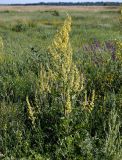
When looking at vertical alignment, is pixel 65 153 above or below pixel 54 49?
below

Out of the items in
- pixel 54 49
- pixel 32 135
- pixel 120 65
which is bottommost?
pixel 32 135

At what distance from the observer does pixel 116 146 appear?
488 centimetres

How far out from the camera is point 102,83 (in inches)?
254

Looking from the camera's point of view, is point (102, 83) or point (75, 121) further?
point (102, 83)

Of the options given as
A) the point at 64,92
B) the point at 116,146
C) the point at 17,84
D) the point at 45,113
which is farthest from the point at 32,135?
the point at 17,84

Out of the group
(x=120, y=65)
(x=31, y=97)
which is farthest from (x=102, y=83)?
(x=31, y=97)

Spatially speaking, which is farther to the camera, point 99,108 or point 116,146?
point 99,108

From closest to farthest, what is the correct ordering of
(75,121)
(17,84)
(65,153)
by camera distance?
(65,153) → (75,121) → (17,84)

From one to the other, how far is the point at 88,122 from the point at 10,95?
1.62 metres

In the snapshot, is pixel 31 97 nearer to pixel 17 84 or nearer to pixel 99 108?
pixel 17 84

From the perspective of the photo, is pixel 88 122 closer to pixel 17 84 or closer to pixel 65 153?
pixel 65 153

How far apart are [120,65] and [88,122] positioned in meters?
1.54

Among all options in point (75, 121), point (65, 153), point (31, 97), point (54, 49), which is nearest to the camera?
point (65, 153)

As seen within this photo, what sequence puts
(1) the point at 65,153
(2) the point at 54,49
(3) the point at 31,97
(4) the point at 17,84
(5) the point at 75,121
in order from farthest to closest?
(4) the point at 17,84
(3) the point at 31,97
(2) the point at 54,49
(5) the point at 75,121
(1) the point at 65,153
